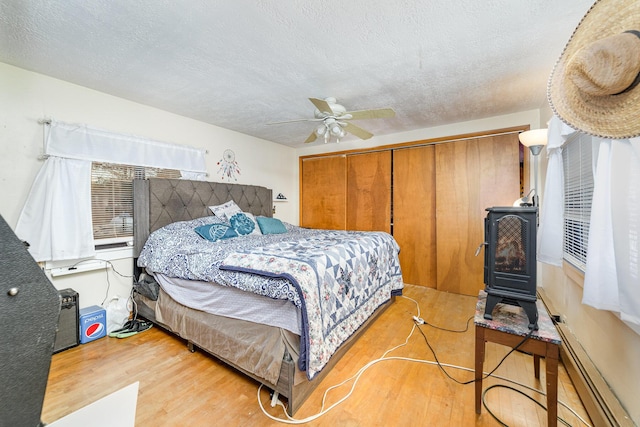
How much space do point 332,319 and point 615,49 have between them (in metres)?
1.86

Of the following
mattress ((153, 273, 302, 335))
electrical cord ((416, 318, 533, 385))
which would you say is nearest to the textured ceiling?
mattress ((153, 273, 302, 335))

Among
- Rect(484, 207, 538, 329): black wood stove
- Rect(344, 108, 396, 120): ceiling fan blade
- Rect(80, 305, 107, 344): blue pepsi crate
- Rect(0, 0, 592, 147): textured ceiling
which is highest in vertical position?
Rect(0, 0, 592, 147): textured ceiling

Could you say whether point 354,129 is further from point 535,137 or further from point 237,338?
point 237,338

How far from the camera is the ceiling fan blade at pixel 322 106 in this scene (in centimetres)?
216

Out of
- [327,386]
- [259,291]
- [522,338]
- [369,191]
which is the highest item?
[369,191]

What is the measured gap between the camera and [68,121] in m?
2.50

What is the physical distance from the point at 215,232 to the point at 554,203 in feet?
10.6

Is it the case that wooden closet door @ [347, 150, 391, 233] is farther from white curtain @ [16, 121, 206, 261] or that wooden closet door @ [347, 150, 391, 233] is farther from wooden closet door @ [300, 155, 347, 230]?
white curtain @ [16, 121, 206, 261]

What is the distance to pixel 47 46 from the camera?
6.30 feet

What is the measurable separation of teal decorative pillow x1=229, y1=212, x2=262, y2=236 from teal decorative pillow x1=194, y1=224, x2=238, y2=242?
171mm

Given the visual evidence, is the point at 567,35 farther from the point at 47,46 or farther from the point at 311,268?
the point at 47,46

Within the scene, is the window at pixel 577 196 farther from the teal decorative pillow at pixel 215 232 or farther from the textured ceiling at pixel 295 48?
the teal decorative pillow at pixel 215 232

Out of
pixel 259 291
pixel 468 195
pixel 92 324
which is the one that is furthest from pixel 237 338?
pixel 468 195

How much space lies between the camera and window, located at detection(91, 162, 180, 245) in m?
2.69
